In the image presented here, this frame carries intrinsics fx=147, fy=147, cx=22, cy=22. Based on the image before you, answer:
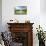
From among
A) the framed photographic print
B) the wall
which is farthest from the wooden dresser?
the framed photographic print

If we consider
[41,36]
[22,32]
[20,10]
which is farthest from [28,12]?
[41,36]

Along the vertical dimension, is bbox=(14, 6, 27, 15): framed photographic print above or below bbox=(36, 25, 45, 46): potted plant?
above

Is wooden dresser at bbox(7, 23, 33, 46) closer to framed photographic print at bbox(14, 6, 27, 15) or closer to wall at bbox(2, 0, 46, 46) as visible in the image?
wall at bbox(2, 0, 46, 46)

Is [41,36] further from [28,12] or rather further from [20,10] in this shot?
[20,10]

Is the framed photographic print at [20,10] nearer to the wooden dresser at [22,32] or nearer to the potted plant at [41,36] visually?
the wooden dresser at [22,32]

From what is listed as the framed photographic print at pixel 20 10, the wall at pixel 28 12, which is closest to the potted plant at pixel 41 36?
the wall at pixel 28 12

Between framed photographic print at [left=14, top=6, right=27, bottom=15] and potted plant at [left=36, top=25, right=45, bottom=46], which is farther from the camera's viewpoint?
framed photographic print at [left=14, top=6, right=27, bottom=15]

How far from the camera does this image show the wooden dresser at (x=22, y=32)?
5637mm

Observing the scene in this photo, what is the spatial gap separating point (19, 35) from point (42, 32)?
904mm

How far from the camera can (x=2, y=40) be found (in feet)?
14.6

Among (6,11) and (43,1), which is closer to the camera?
(6,11)

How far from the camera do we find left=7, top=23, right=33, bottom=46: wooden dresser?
18.5 ft

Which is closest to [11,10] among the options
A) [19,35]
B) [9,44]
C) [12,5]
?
[12,5]

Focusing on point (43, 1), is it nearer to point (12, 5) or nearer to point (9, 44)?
point (12, 5)
